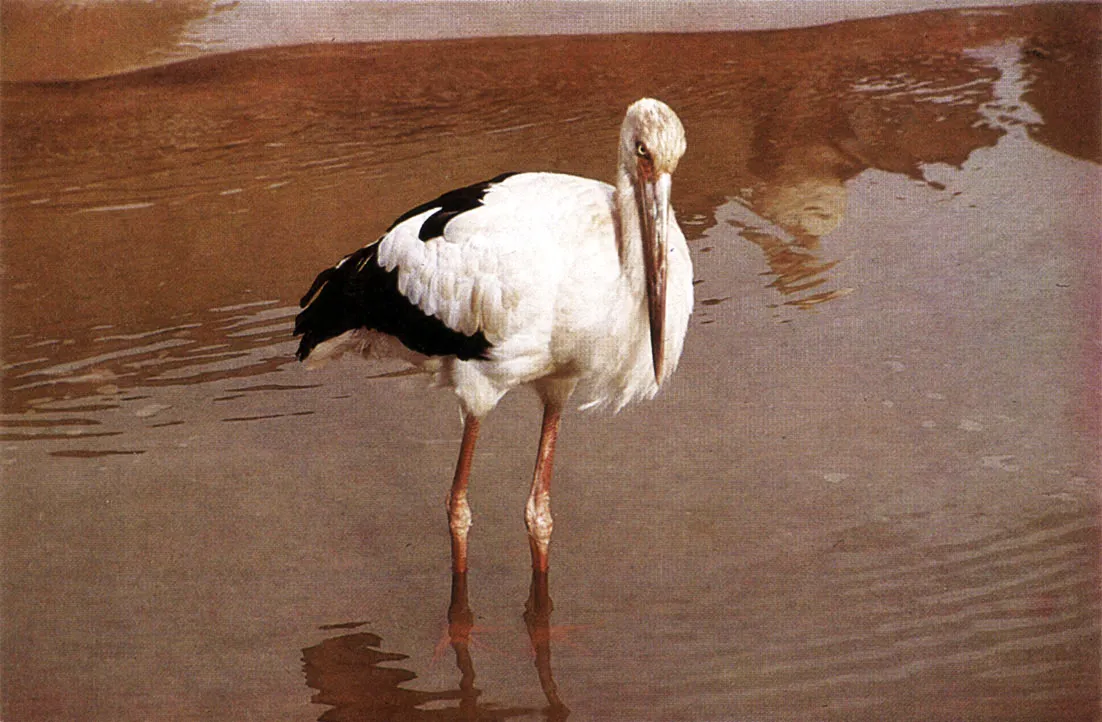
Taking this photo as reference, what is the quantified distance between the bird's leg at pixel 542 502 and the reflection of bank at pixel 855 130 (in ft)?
7.88

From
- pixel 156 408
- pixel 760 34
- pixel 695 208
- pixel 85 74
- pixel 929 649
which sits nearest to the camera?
pixel 929 649

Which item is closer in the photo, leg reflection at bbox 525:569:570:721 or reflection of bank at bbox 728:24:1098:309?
leg reflection at bbox 525:569:570:721

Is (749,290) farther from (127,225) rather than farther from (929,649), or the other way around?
(127,225)

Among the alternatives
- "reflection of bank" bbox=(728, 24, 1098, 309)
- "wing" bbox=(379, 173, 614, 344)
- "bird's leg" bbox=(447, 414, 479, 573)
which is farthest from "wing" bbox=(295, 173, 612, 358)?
"reflection of bank" bbox=(728, 24, 1098, 309)

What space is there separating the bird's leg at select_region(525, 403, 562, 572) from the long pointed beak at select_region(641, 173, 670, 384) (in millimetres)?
740

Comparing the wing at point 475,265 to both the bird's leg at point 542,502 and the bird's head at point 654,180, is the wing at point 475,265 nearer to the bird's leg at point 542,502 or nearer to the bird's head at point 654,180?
the bird's head at point 654,180

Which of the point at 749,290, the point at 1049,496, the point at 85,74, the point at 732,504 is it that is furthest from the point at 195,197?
the point at 1049,496

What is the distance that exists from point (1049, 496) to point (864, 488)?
0.61 metres

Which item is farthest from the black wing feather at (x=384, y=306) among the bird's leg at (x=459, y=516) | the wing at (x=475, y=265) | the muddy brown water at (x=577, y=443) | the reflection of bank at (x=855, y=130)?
the reflection of bank at (x=855, y=130)

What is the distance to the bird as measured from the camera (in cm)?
375

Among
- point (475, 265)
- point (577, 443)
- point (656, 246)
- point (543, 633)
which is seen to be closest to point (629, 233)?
point (656, 246)

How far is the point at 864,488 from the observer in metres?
4.98

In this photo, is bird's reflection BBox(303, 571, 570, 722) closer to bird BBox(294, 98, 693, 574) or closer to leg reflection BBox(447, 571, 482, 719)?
leg reflection BBox(447, 571, 482, 719)

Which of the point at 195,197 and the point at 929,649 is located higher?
the point at 195,197
